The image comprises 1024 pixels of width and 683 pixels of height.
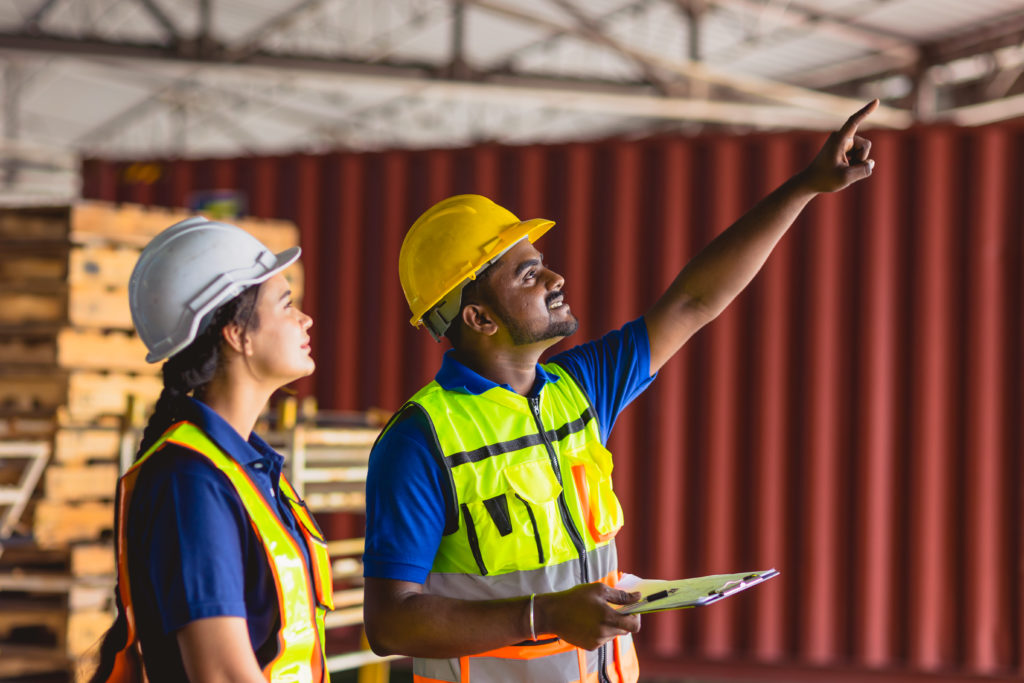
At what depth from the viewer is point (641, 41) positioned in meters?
14.2

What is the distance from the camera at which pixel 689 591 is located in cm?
175

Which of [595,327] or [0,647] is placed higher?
[595,327]

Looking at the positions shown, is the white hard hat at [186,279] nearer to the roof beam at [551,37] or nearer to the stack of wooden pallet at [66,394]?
the stack of wooden pallet at [66,394]

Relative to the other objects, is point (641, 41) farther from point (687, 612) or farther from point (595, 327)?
point (687, 612)

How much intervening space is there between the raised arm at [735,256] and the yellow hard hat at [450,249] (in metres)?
0.42

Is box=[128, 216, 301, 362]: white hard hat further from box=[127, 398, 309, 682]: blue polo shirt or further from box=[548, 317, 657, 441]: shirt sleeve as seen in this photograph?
box=[548, 317, 657, 441]: shirt sleeve

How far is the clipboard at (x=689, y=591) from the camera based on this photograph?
1.67 m

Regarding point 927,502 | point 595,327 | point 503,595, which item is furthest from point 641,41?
point 503,595

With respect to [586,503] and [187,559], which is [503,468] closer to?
[586,503]

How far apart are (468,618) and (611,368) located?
2.74 ft

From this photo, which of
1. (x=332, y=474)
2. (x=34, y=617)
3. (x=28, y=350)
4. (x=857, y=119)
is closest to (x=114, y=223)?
(x=28, y=350)

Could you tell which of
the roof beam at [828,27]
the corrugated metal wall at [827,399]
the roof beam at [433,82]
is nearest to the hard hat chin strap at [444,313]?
the corrugated metal wall at [827,399]

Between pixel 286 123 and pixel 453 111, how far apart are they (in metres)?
3.99

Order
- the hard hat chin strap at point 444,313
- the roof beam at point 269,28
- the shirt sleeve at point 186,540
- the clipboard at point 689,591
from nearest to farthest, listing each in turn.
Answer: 1. the shirt sleeve at point 186,540
2. the clipboard at point 689,591
3. the hard hat chin strap at point 444,313
4. the roof beam at point 269,28
